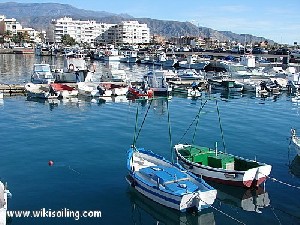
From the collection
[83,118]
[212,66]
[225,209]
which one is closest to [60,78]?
[83,118]

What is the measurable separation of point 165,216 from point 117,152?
11472mm

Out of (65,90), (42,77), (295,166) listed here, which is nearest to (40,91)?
(65,90)

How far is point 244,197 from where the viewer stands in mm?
23484

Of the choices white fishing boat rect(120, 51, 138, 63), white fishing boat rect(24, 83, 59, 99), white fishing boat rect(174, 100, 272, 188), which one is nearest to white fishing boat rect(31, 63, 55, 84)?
white fishing boat rect(24, 83, 59, 99)

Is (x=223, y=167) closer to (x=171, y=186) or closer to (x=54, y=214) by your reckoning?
(x=171, y=186)

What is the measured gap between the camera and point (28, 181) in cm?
2502

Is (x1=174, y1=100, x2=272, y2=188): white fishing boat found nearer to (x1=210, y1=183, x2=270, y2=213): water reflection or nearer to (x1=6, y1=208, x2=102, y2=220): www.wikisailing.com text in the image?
(x1=210, y1=183, x2=270, y2=213): water reflection

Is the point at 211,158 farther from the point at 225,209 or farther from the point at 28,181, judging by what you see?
the point at 28,181

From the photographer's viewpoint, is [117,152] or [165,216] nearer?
[165,216]

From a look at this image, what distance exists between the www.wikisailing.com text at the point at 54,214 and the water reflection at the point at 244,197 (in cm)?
736

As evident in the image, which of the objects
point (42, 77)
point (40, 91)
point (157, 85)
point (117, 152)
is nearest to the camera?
point (117, 152)

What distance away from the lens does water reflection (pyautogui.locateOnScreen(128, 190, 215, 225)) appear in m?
20.3

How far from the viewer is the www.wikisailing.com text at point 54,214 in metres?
20.4

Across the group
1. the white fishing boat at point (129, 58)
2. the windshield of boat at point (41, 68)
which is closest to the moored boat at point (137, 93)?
the windshield of boat at point (41, 68)
